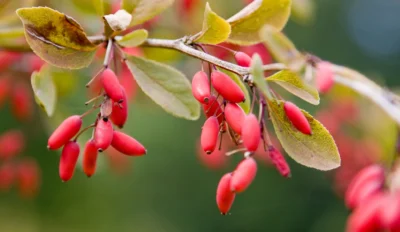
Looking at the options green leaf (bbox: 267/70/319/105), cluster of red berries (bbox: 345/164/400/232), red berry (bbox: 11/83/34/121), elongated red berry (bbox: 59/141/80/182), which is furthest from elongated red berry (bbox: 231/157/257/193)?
red berry (bbox: 11/83/34/121)

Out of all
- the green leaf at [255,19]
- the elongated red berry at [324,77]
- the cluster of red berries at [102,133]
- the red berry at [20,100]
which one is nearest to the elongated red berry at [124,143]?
the cluster of red berries at [102,133]

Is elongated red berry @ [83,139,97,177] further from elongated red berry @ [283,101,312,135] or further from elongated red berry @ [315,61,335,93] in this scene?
elongated red berry @ [315,61,335,93]

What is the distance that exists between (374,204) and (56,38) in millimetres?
622

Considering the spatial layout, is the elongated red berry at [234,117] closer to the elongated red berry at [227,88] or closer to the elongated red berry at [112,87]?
the elongated red berry at [227,88]

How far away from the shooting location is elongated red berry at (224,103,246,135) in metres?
0.74

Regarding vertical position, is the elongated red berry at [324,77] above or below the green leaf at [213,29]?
above

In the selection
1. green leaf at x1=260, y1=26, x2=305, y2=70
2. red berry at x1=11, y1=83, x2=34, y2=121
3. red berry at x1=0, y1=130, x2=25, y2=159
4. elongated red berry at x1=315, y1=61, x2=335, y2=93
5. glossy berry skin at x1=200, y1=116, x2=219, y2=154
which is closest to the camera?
green leaf at x1=260, y1=26, x2=305, y2=70

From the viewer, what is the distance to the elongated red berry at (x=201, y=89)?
2.46 feet

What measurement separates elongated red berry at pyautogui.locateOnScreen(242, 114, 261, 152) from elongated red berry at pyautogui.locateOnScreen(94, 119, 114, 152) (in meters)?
0.17

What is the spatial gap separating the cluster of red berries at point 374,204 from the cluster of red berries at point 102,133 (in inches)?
17.6

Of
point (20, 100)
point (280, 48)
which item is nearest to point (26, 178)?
point (20, 100)

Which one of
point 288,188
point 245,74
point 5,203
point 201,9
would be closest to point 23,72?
point 201,9

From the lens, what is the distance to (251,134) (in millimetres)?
716

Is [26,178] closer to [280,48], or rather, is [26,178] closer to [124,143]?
[124,143]
